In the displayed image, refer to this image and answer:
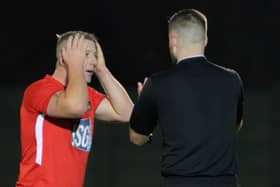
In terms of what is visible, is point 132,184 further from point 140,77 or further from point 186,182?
point 186,182

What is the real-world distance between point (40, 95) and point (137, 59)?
3563 mm

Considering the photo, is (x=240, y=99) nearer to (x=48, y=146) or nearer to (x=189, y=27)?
(x=189, y=27)

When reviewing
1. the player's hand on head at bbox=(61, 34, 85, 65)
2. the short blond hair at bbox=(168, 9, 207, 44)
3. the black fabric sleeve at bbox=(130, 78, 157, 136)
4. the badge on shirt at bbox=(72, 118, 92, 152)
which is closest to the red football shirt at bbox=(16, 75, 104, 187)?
the badge on shirt at bbox=(72, 118, 92, 152)

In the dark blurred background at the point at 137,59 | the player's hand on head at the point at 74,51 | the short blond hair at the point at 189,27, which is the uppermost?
the short blond hair at the point at 189,27

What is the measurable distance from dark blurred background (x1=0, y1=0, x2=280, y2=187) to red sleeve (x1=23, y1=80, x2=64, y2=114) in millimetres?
3412

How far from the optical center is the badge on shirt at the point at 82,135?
422cm

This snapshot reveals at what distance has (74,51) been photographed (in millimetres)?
4148

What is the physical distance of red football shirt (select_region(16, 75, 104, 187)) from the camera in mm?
4121

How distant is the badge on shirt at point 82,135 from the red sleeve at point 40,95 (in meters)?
0.22

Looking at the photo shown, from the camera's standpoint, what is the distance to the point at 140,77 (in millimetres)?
7656

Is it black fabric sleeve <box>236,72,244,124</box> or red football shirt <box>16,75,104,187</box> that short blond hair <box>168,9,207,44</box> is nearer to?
black fabric sleeve <box>236,72,244,124</box>

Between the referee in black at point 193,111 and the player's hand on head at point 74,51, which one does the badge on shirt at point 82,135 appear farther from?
the referee in black at point 193,111

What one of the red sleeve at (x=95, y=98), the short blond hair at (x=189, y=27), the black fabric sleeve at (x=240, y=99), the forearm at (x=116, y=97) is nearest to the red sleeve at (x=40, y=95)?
the red sleeve at (x=95, y=98)

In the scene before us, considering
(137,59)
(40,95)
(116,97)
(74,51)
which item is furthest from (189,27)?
(137,59)
